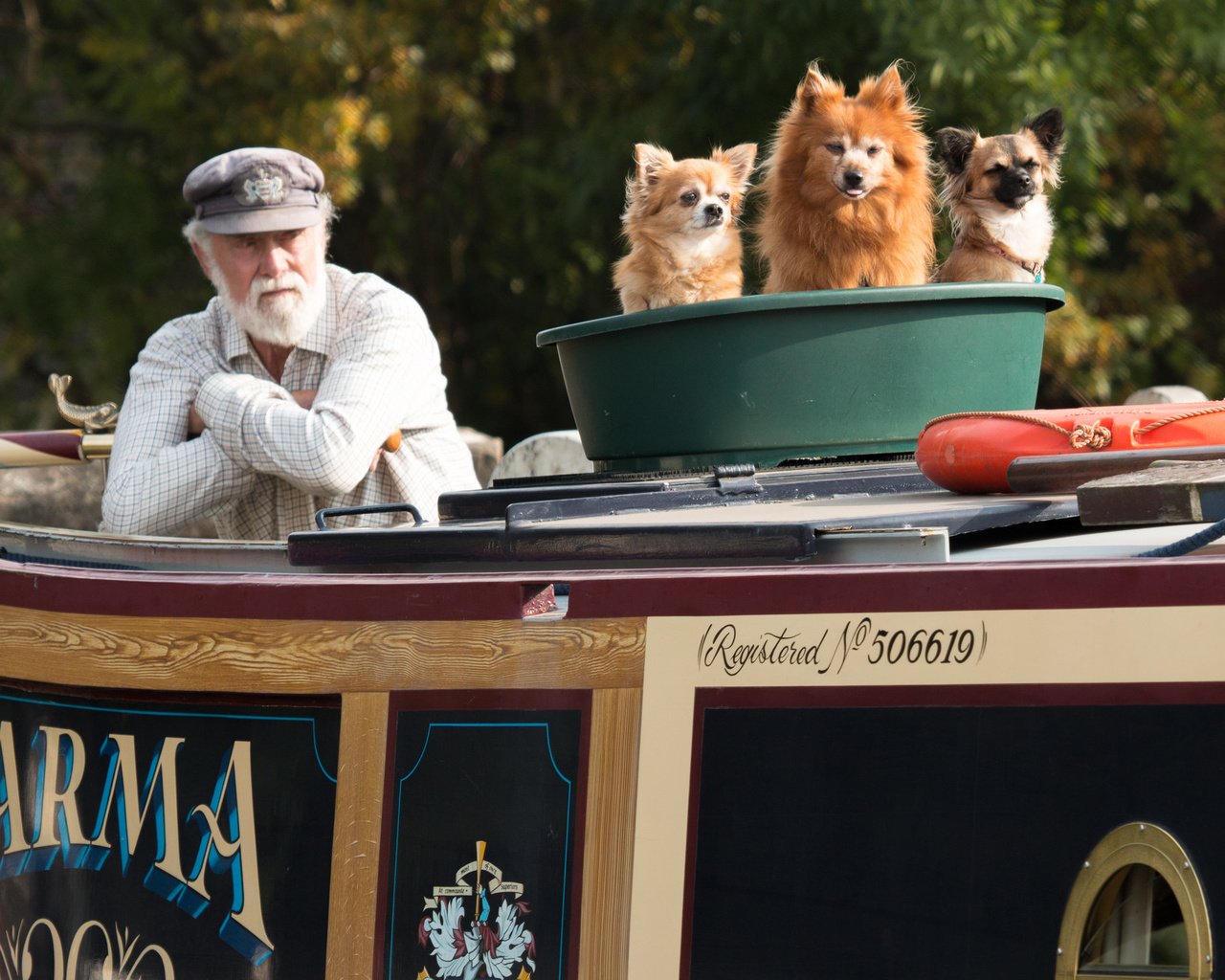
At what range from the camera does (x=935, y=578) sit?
5.75 feet

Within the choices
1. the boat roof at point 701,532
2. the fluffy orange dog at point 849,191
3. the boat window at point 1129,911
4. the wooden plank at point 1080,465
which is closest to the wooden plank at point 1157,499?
the boat roof at point 701,532

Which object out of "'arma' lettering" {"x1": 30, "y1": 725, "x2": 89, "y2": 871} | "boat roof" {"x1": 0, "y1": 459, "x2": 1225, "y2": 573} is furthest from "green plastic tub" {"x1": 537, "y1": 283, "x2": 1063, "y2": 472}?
"'arma' lettering" {"x1": 30, "y1": 725, "x2": 89, "y2": 871}

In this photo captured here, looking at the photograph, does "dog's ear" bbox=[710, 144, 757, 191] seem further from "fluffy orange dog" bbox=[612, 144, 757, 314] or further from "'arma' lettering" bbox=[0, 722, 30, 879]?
"'arma' lettering" bbox=[0, 722, 30, 879]

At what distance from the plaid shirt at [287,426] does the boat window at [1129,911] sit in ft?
4.95

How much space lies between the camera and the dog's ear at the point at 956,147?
3225 millimetres

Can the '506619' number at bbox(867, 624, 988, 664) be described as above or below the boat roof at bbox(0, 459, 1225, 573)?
below

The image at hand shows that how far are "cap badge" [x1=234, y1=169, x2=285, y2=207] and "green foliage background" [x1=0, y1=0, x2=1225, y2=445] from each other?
14.8 ft

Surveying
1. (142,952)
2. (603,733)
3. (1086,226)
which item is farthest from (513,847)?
(1086,226)

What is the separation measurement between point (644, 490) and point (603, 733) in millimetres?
627

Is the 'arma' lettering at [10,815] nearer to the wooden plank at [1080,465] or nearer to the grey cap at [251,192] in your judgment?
the grey cap at [251,192]

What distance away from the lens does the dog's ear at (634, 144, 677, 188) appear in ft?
11.2

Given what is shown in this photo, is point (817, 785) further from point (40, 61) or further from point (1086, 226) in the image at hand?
point (40, 61)

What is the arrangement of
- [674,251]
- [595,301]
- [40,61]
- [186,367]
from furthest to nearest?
[40,61]
[595,301]
[674,251]
[186,367]

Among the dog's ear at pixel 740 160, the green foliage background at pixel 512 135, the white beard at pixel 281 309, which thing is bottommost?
the white beard at pixel 281 309
